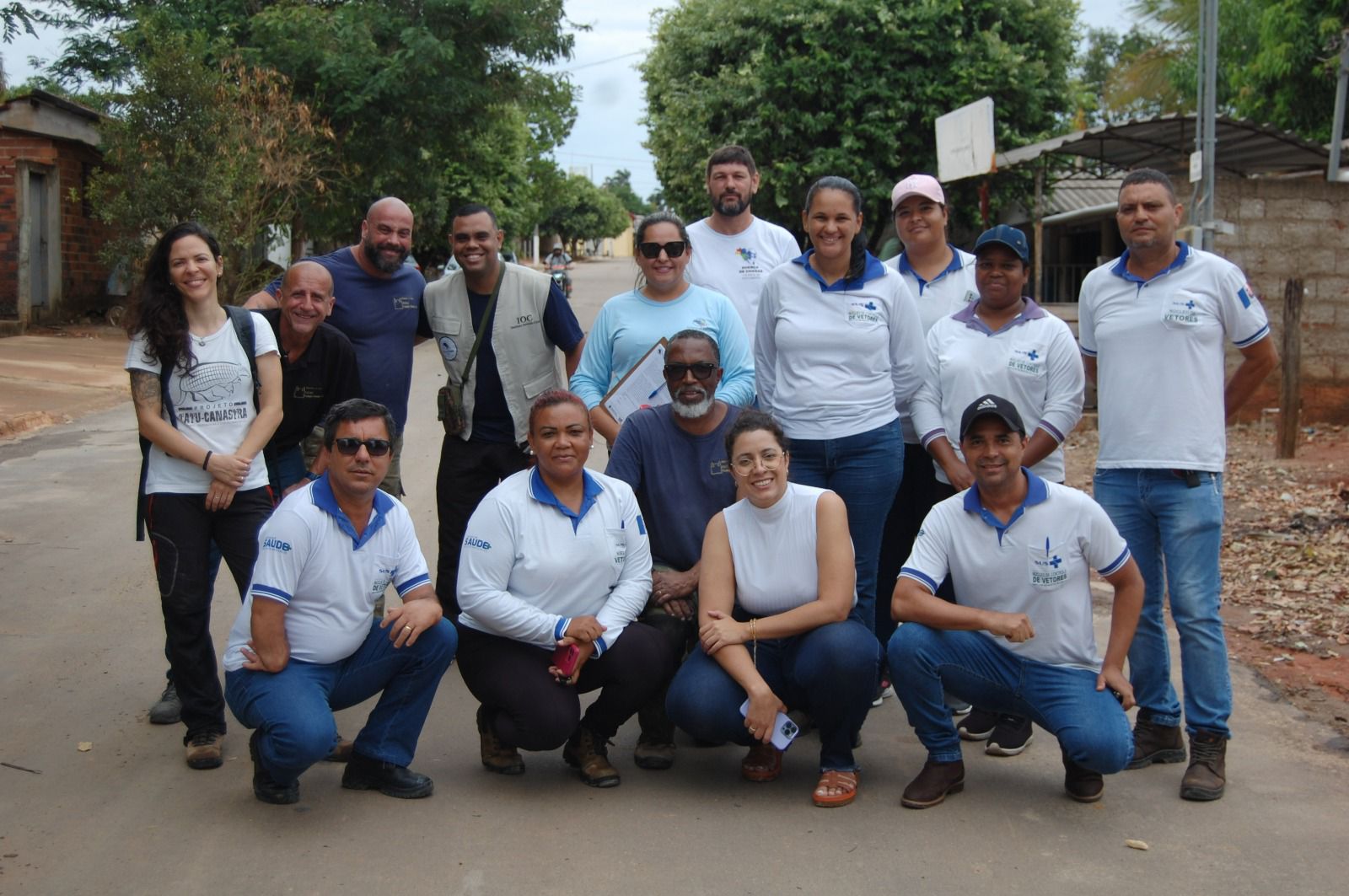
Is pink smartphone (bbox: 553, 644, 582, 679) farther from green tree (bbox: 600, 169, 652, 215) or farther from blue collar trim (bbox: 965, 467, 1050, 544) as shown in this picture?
green tree (bbox: 600, 169, 652, 215)

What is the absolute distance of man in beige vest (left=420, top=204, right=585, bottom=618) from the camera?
587 centimetres

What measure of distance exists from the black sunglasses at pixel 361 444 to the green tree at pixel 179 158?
1511 centimetres

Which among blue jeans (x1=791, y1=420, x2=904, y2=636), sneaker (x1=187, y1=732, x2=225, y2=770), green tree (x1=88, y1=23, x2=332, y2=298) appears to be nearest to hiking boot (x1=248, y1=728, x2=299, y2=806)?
sneaker (x1=187, y1=732, x2=225, y2=770)

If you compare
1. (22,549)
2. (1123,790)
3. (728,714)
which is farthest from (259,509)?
(22,549)

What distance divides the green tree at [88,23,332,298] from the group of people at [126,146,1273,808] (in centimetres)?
1395

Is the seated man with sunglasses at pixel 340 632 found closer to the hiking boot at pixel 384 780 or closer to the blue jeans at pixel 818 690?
the hiking boot at pixel 384 780

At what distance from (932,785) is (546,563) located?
1515 millimetres

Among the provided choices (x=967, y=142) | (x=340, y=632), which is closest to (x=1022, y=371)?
(x=340, y=632)

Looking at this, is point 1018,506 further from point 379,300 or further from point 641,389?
point 379,300

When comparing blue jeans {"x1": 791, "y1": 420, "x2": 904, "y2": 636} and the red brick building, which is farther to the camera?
the red brick building

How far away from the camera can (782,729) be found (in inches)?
177

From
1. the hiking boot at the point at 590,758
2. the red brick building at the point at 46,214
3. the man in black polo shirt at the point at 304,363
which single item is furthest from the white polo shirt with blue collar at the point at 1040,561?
the red brick building at the point at 46,214

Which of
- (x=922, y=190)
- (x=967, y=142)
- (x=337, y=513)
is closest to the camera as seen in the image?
(x=337, y=513)

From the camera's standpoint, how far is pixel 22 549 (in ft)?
26.0
